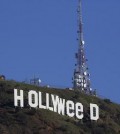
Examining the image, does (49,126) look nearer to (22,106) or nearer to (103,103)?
(22,106)

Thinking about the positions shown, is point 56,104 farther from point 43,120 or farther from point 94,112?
point 94,112

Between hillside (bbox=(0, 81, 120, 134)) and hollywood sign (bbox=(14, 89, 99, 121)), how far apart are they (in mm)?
772

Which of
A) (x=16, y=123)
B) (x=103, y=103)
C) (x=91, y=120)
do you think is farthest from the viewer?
(x=103, y=103)

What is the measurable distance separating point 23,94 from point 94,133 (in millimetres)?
12449

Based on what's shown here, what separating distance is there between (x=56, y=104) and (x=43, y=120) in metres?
5.51

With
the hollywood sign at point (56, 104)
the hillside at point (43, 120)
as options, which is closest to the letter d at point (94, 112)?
the hollywood sign at point (56, 104)

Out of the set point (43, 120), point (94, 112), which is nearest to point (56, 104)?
point (43, 120)

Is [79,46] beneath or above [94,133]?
above

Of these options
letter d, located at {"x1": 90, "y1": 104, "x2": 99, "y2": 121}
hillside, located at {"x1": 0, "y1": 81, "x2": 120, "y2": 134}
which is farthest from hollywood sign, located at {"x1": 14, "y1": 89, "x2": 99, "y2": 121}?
hillside, located at {"x1": 0, "y1": 81, "x2": 120, "y2": 134}

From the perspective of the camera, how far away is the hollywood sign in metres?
168

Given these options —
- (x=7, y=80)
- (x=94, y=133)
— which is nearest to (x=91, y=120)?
(x=94, y=133)

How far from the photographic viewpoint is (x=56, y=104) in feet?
568

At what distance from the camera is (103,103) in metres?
191

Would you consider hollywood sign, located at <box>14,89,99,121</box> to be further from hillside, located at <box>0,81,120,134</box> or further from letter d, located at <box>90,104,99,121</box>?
hillside, located at <box>0,81,120,134</box>
